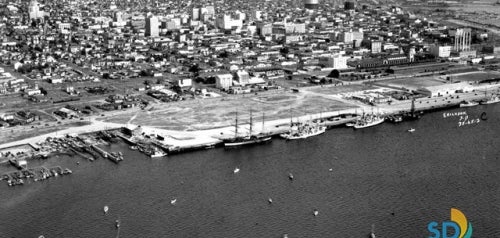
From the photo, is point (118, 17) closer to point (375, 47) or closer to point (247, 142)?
point (375, 47)

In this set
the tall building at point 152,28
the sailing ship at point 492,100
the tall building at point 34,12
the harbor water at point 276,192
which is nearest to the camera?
the harbor water at point 276,192

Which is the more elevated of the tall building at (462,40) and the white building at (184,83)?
the tall building at (462,40)

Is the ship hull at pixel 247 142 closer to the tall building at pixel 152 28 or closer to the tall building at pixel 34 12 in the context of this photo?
the tall building at pixel 152 28

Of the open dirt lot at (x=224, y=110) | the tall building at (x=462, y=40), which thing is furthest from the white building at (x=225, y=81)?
the tall building at (x=462, y=40)

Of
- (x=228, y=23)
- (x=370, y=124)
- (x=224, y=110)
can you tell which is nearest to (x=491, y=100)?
(x=370, y=124)

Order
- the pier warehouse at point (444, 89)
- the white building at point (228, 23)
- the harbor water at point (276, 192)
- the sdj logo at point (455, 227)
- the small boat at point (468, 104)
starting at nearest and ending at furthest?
the sdj logo at point (455, 227) < the harbor water at point (276, 192) < the small boat at point (468, 104) < the pier warehouse at point (444, 89) < the white building at point (228, 23)

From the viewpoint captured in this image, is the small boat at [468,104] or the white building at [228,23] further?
the white building at [228,23]

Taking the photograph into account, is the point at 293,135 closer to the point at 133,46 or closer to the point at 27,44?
the point at 133,46
